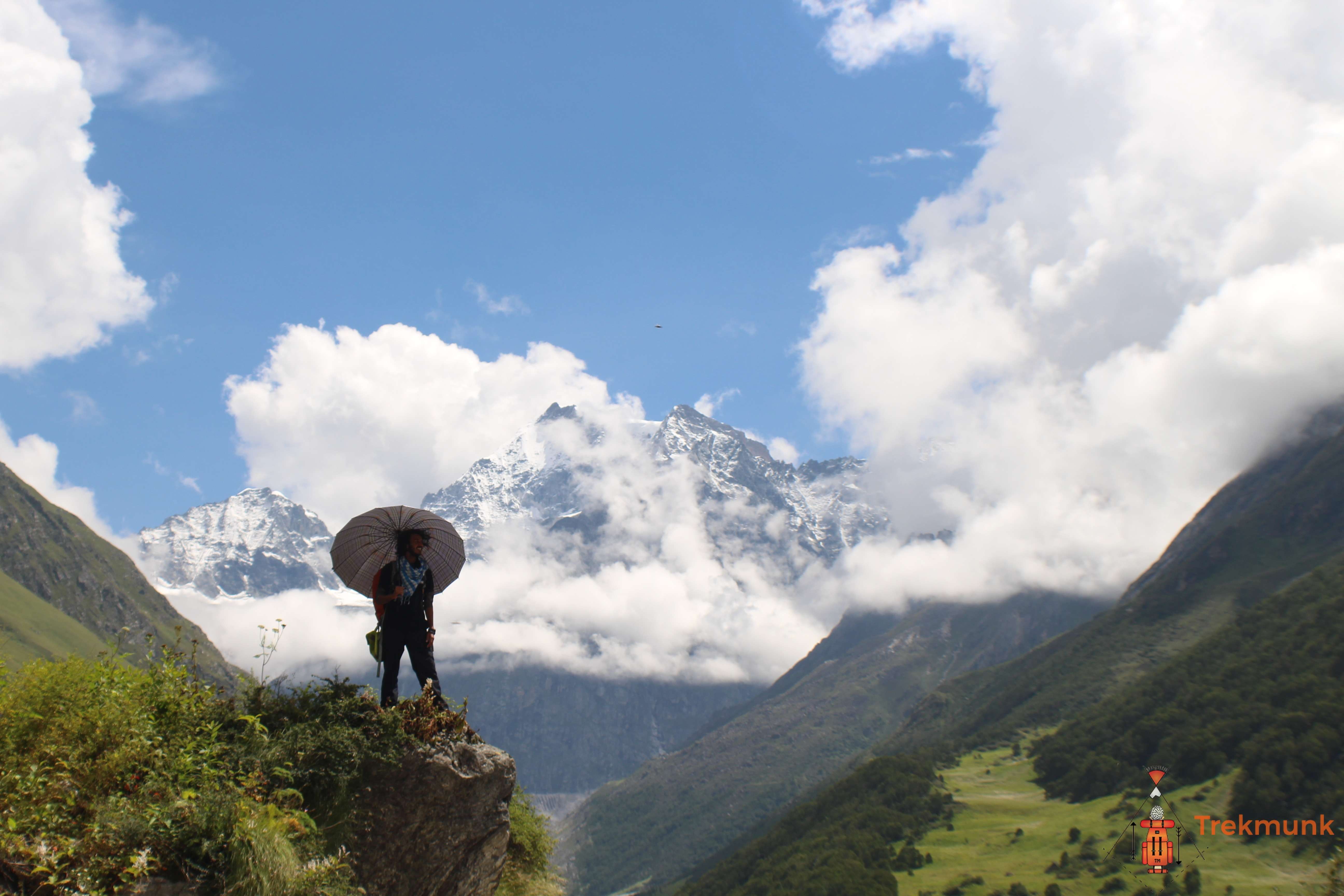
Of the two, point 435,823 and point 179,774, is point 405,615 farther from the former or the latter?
point 179,774

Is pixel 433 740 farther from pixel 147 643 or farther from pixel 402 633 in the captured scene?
pixel 147 643

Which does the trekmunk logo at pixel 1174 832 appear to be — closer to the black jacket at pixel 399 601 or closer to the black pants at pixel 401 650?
the black pants at pixel 401 650

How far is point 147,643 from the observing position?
586 inches

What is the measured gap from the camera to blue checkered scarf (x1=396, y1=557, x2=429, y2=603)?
1580 centimetres

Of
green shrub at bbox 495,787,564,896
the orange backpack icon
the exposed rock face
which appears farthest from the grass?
the exposed rock face

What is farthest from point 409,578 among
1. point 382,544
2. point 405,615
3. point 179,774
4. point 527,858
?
point 527,858

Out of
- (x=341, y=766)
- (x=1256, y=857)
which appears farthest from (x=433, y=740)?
(x=1256, y=857)

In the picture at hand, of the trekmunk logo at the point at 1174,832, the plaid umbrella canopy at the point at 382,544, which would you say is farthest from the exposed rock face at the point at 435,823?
the trekmunk logo at the point at 1174,832

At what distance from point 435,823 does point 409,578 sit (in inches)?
179

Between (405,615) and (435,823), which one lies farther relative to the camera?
(405,615)

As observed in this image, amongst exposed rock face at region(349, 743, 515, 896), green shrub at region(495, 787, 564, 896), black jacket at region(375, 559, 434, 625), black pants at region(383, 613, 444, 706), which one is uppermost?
black jacket at region(375, 559, 434, 625)

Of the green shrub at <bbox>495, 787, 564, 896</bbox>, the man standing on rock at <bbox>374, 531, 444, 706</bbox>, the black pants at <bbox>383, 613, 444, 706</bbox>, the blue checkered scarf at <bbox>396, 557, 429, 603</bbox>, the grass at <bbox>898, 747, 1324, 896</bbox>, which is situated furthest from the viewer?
the grass at <bbox>898, 747, 1324, 896</bbox>

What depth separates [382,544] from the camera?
54.3 ft

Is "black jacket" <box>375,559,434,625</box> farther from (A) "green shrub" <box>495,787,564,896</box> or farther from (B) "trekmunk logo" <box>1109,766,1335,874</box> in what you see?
(B) "trekmunk logo" <box>1109,766,1335,874</box>
